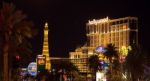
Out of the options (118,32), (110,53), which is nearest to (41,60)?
(118,32)

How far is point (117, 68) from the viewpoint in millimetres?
101500

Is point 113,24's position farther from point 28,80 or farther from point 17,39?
point 17,39

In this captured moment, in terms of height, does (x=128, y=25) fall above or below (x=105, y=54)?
above

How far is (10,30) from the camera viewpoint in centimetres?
3653

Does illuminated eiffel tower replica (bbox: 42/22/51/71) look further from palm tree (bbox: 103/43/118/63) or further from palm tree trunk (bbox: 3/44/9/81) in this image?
palm tree trunk (bbox: 3/44/9/81)

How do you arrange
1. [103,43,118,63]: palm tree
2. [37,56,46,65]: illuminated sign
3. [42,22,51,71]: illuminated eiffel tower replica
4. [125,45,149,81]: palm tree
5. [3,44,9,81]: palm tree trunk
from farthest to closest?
[42,22,51,71]: illuminated eiffel tower replica, [37,56,46,65]: illuminated sign, [103,43,118,63]: palm tree, [125,45,149,81]: palm tree, [3,44,9,81]: palm tree trunk

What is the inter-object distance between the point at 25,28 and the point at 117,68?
65119 millimetres

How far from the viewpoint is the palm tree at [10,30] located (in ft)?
119

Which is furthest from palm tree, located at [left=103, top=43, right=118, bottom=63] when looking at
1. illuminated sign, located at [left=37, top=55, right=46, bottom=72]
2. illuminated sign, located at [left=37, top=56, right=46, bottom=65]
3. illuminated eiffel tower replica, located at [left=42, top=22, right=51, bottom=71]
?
illuminated eiffel tower replica, located at [left=42, top=22, right=51, bottom=71]

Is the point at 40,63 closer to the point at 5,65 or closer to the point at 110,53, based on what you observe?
the point at 110,53

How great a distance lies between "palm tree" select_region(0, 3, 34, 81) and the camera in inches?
1425

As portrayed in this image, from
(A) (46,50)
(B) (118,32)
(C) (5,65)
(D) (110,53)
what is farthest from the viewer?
(B) (118,32)

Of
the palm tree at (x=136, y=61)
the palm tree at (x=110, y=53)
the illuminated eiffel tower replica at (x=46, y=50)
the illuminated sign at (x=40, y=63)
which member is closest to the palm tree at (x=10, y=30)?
the palm tree at (x=136, y=61)

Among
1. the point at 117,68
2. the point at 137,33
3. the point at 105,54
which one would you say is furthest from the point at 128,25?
the point at 117,68
